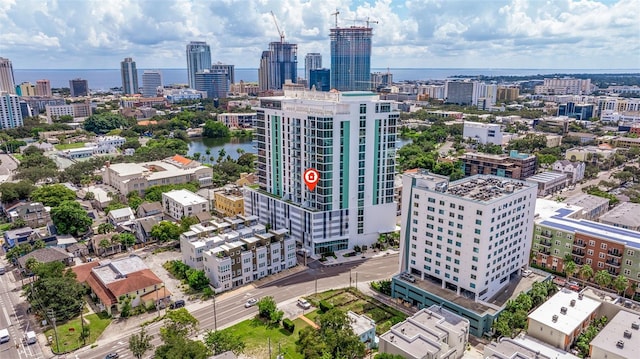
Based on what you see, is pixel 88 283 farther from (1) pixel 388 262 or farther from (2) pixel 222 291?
(1) pixel 388 262

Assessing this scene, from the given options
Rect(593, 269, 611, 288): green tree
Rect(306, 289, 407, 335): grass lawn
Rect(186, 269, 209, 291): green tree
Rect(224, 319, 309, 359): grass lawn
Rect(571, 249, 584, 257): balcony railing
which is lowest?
Rect(224, 319, 309, 359): grass lawn

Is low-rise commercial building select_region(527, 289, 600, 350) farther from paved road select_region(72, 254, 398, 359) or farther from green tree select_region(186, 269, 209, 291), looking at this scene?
green tree select_region(186, 269, 209, 291)

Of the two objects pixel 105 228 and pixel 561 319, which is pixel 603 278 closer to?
pixel 561 319

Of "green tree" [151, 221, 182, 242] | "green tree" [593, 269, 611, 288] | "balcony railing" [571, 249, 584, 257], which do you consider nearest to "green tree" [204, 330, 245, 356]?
"green tree" [151, 221, 182, 242]

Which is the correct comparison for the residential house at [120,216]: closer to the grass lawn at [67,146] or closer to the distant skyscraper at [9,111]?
the grass lawn at [67,146]

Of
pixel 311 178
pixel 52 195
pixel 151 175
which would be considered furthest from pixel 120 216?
pixel 311 178
